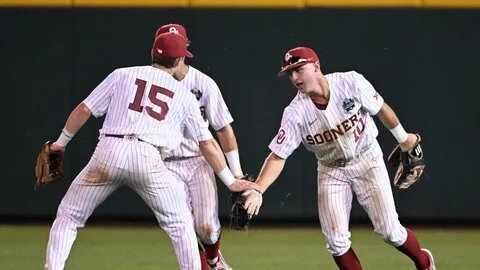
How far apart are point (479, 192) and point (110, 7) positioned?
4488mm

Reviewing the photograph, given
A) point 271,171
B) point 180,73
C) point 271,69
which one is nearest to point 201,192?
point 271,171

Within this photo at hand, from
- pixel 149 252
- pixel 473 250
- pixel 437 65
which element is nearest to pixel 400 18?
pixel 437 65

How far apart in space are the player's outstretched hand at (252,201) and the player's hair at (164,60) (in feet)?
3.34

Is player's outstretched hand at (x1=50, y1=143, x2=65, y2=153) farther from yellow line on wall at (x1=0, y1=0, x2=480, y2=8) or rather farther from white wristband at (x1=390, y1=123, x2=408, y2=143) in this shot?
yellow line on wall at (x1=0, y1=0, x2=480, y2=8)

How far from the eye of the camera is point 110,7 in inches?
516

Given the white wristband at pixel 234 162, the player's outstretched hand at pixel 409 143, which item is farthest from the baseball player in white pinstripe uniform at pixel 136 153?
the player's outstretched hand at pixel 409 143

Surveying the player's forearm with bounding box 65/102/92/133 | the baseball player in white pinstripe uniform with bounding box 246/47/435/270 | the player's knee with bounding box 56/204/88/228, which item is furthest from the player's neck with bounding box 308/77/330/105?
the player's knee with bounding box 56/204/88/228

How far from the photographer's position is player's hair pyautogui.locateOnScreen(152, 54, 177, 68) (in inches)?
325

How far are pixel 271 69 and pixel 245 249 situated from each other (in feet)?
8.01

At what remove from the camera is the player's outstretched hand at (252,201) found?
26.9 feet

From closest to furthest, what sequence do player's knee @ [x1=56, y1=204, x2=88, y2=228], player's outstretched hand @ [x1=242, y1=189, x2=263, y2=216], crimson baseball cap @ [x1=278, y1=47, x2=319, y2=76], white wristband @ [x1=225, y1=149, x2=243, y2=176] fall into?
player's knee @ [x1=56, y1=204, x2=88, y2=228], player's outstretched hand @ [x1=242, y1=189, x2=263, y2=216], crimson baseball cap @ [x1=278, y1=47, x2=319, y2=76], white wristband @ [x1=225, y1=149, x2=243, y2=176]

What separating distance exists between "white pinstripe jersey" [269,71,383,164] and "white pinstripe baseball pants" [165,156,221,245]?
79 cm

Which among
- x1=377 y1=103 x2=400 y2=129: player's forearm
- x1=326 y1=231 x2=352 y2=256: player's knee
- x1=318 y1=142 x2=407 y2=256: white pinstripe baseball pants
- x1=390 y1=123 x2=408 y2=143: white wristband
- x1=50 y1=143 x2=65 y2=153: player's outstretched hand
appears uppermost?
x1=377 y1=103 x2=400 y2=129: player's forearm

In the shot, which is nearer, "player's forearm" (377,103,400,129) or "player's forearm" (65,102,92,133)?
"player's forearm" (65,102,92,133)
